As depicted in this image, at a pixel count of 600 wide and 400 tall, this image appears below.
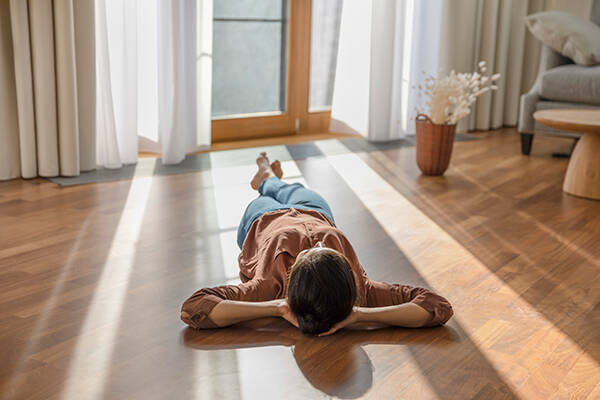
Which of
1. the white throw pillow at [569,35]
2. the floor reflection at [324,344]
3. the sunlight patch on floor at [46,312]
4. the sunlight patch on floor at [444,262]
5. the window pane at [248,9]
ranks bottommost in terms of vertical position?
the sunlight patch on floor at [444,262]

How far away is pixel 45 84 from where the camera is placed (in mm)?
3051

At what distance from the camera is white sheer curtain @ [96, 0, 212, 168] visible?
331 centimetres

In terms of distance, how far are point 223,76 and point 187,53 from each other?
0.45 metres

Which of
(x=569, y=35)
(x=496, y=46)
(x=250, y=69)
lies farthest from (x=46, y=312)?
(x=496, y=46)

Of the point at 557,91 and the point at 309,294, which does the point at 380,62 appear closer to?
the point at 557,91

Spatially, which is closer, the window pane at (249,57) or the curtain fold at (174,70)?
the curtain fold at (174,70)

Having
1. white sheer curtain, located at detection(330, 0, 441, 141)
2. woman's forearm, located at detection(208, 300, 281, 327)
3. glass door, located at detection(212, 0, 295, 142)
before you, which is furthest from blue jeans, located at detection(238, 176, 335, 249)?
white sheer curtain, located at detection(330, 0, 441, 141)

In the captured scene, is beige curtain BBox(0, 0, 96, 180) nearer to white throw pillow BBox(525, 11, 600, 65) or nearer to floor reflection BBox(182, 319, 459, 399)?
floor reflection BBox(182, 319, 459, 399)

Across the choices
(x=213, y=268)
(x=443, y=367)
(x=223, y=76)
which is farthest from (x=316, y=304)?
(x=223, y=76)

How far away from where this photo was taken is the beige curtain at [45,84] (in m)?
2.99

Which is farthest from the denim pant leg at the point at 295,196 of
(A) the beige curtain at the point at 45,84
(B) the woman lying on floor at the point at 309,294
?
(A) the beige curtain at the point at 45,84

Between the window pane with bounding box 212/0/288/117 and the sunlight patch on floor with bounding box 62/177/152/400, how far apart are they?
62.0 inches

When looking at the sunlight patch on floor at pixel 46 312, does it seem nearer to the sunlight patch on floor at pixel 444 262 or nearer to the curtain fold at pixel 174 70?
the sunlight patch on floor at pixel 444 262

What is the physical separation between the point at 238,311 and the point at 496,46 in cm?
378
